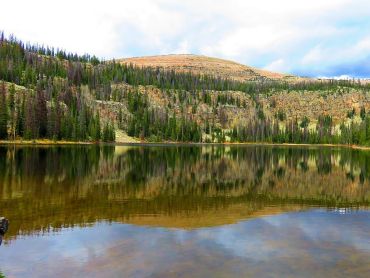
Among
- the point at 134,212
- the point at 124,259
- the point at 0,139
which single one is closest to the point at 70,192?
the point at 134,212

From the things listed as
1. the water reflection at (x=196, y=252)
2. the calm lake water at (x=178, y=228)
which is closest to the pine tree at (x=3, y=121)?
the calm lake water at (x=178, y=228)

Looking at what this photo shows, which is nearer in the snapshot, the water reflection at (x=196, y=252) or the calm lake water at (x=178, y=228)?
the water reflection at (x=196, y=252)

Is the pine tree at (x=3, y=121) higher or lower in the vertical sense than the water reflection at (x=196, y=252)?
higher

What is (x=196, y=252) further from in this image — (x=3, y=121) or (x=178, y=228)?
(x=3, y=121)

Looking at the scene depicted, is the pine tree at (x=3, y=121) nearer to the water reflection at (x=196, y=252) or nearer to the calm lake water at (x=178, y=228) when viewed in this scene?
the calm lake water at (x=178, y=228)

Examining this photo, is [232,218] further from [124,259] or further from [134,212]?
[124,259]

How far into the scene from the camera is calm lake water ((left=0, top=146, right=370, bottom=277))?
21.1 metres

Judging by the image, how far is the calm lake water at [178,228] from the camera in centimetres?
2112

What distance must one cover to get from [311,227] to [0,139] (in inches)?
5969

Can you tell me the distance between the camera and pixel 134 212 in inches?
1383

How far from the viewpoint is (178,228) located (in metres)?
29.5

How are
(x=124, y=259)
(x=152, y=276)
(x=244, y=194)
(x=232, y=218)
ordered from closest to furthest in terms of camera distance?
1. (x=152, y=276)
2. (x=124, y=259)
3. (x=232, y=218)
4. (x=244, y=194)

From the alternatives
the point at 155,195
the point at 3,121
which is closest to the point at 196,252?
the point at 155,195

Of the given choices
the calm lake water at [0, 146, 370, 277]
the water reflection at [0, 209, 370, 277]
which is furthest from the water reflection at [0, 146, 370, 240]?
the water reflection at [0, 209, 370, 277]
